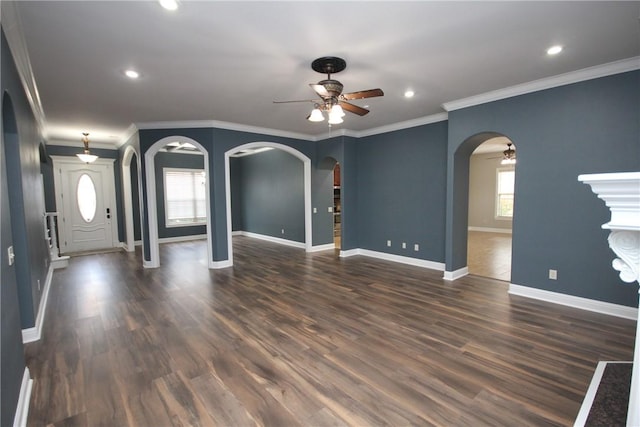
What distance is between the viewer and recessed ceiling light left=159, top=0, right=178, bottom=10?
208cm

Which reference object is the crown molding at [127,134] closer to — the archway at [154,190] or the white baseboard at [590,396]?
the archway at [154,190]

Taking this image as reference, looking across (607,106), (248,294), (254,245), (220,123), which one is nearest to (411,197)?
(607,106)

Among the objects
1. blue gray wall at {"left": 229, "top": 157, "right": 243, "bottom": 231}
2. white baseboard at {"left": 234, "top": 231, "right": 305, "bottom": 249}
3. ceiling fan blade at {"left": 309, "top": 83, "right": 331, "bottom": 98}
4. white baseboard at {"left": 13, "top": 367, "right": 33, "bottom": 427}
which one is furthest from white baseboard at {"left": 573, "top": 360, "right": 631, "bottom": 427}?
blue gray wall at {"left": 229, "top": 157, "right": 243, "bottom": 231}

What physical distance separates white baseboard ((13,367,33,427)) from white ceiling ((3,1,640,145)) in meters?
2.77

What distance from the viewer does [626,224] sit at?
1346 millimetres

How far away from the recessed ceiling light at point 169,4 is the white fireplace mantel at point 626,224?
105 inches

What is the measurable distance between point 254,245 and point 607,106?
7.53m

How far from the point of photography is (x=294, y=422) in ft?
6.38

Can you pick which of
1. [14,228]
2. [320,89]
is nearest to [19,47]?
[14,228]

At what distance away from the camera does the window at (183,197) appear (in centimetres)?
920

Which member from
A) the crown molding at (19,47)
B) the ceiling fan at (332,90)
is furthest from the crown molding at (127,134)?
the ceiling fan at (332,90)

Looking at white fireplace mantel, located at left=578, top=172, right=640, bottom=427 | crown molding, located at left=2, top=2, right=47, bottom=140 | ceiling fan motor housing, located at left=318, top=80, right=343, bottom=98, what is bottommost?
white fireplace mantel, located at left=578, top=172, right=640, bottom=427

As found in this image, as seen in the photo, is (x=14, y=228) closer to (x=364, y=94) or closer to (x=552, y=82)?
(x=364, y=94)

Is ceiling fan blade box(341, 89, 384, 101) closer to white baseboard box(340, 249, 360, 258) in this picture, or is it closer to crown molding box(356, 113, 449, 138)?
crown molding box(356, 113, 449, 138)
